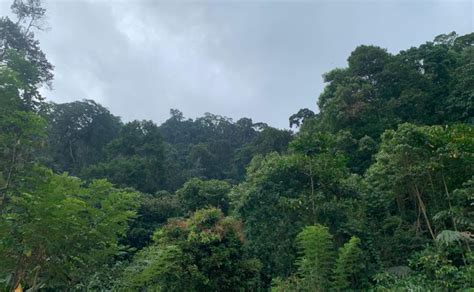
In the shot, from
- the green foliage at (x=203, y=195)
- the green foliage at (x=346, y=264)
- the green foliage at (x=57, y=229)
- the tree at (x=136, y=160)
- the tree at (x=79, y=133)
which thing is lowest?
the green foliage at (x=346, y=264)

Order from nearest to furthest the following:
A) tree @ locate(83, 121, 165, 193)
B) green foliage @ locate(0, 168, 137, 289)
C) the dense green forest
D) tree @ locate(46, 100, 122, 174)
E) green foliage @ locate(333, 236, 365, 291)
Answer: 1. green foliage @ locate(0, 168, 137, 289)
2. the dense green forest
3. green foliage @ locate(333, 236, 365, 291)
4. tree @ locate(83, 121, 165, 193)
5. tree @ locate(46, 100, 122, 174)

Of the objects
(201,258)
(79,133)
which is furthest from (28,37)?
(201,258)

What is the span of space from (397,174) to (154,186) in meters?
15.6

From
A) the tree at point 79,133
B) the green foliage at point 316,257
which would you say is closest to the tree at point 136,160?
the tree at point 79,133

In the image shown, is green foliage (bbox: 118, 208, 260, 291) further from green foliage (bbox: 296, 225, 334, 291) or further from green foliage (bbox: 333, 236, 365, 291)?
green foliage (bbox: 333, 236, 365, 291)

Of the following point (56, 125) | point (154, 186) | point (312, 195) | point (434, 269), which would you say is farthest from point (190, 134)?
point (434, 269)

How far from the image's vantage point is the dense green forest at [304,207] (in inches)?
289

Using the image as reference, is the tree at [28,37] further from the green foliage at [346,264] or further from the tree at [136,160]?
the green foliage at [346,264]

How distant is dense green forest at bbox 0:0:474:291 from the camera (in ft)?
24.1

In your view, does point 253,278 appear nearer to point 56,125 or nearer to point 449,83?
point 449,83

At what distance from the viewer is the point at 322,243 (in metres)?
9.35

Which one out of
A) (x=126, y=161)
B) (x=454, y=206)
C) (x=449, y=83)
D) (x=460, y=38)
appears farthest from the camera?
(x=126, y=161)

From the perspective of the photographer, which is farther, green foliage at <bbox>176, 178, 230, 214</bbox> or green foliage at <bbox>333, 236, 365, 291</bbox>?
green foliage at <bbox>176, 178, 230, 214</bbox>

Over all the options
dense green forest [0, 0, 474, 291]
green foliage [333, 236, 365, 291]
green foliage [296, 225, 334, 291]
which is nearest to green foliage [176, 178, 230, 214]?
dense green forest [0, 0, 474, 291]
